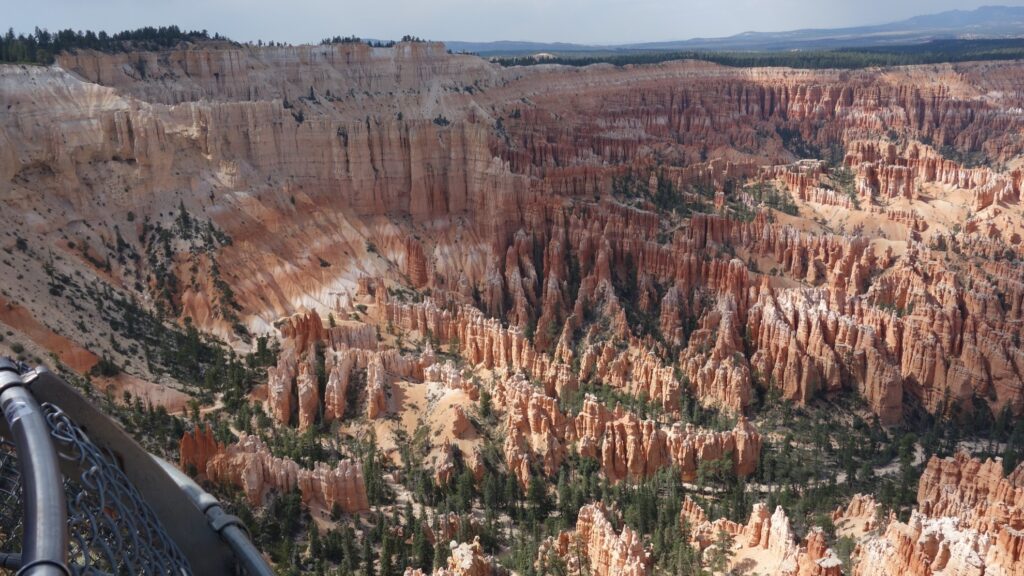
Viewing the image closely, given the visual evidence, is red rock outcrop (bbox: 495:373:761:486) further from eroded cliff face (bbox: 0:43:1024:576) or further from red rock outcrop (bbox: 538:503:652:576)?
red rock outcrop (bbox: 538:503:652:576)

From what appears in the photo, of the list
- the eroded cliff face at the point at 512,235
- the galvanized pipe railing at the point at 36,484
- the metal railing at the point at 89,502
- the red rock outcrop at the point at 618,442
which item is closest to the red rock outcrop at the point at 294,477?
the eroded cliff face at the point at 512,235

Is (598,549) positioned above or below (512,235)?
below

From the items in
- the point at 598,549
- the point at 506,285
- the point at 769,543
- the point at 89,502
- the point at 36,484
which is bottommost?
the point at 598,549

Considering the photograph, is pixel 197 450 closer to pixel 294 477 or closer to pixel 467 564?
pixel 294 477

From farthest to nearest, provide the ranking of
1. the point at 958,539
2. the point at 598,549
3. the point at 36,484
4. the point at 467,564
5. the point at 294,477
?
the point at 294,477
the point at 598,549
the point at 467,564
the point at 958,539
the point at 36,484

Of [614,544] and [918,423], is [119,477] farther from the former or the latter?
[918,423]

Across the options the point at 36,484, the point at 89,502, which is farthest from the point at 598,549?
the point at 36,484

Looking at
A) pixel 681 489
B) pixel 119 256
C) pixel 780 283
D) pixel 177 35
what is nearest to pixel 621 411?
pixel 681 489

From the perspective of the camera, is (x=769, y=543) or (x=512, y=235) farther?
(x=512, y=235)

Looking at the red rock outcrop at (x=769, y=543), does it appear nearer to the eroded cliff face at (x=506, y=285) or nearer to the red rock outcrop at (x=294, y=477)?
the eroded cliff face at (x=506, y=285)
